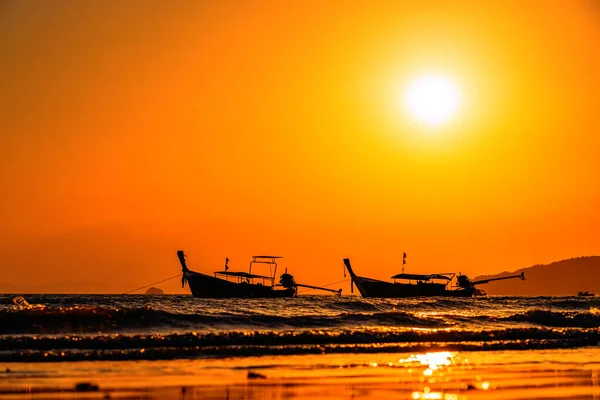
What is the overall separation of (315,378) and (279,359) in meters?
4.49

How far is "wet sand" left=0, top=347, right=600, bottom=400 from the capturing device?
1894 cm

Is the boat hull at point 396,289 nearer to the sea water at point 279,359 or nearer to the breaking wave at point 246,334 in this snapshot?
the breaking wave at point 246,334

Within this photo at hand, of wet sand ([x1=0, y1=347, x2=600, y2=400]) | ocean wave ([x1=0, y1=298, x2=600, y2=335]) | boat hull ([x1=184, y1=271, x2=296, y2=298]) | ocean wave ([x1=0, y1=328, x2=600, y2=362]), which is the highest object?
boat hull ([x1=184, y1=271, x2=296, y2=298])

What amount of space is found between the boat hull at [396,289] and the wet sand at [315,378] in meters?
84.1

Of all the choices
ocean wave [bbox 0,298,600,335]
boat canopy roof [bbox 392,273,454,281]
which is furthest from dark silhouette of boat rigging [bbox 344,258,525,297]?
ocean wave [bbox 0,298,600,335]

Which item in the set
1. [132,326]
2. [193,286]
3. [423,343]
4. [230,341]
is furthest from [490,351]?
[193,286]

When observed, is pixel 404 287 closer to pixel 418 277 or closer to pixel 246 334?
pixel 418 277

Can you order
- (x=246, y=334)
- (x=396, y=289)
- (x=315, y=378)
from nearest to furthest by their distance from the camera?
(x=315, y=378)
(x=246, y=334)
(x=396, y=289)

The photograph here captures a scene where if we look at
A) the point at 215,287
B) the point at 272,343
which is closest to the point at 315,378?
the point at 272,343

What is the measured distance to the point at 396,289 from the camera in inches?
4360

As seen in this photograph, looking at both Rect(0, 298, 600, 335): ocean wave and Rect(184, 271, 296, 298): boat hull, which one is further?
Rect(184, 271, 296, 298): boat hull

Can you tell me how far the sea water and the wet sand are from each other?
0.03m

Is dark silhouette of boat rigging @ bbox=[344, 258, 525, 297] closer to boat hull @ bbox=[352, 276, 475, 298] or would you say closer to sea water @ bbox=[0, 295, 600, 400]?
boat hull @ bbox=[352, 276, 475, 298]

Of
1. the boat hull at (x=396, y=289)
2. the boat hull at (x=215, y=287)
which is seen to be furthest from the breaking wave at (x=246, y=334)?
the boat hull at (x=396, y=289)
